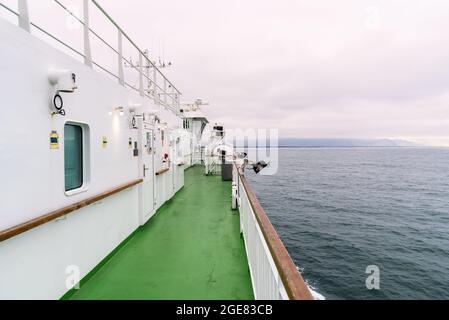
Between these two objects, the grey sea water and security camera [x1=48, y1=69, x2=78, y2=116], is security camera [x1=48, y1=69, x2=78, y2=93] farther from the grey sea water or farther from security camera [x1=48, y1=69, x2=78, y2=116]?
the grey sea water

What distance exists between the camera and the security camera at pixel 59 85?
2.17 m

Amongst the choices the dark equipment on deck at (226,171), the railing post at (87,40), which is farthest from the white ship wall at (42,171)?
the dark equipment on deck at (226,171)

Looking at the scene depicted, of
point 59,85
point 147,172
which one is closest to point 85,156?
point 59,85

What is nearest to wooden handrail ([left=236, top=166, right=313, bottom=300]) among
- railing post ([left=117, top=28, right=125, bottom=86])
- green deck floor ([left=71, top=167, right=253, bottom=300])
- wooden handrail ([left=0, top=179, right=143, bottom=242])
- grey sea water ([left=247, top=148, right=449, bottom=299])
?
green deck floor ([left=71, top=167, right=253, bottom=300])

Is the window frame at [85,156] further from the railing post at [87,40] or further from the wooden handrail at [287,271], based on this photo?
the wooden handrail at [287,271]

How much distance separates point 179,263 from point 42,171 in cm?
182

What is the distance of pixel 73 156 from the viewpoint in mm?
2697

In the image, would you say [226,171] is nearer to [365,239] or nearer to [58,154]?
[58,154]

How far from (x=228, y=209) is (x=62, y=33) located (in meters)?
4.07

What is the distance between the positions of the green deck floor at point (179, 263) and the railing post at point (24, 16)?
2392 mm

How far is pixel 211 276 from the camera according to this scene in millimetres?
2838

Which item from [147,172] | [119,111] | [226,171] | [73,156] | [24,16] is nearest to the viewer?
[24,16]

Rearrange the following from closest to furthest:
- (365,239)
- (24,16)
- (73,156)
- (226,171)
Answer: (24,16) → (73,156) → (226,171) → (365,239)

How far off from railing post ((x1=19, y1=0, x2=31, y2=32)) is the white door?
2541 mm
